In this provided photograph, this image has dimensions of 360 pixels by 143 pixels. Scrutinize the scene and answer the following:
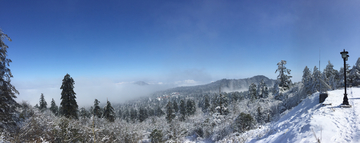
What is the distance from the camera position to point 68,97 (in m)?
21.1

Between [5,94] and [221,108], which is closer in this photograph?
[5,94]

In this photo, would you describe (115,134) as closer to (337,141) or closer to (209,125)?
(209,125)

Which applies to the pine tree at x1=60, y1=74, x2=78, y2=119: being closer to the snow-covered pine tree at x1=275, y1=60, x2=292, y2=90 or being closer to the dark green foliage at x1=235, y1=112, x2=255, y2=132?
the dark green foliage at x1=235, y1=112, x2=255, y2=132

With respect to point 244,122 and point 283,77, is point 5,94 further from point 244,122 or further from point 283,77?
point 283,77

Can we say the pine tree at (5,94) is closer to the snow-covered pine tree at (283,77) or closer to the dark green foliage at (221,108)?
the dark green foliage at (221,108)

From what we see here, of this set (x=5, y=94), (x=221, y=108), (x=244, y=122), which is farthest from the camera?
(x=221, y=108)

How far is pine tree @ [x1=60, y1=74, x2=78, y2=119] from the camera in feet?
68.5

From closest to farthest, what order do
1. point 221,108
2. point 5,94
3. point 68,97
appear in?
point 5,94 → point 68,97 → point 221,108

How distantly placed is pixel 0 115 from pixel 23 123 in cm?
226

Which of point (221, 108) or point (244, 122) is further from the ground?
point (244, 122)

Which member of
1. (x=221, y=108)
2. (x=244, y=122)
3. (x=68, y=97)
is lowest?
(x=221, y=108)

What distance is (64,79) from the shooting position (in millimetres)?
20781

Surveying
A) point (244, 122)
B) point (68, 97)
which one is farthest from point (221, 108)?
point (68, 97)

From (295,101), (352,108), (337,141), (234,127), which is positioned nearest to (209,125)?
(234,127)
